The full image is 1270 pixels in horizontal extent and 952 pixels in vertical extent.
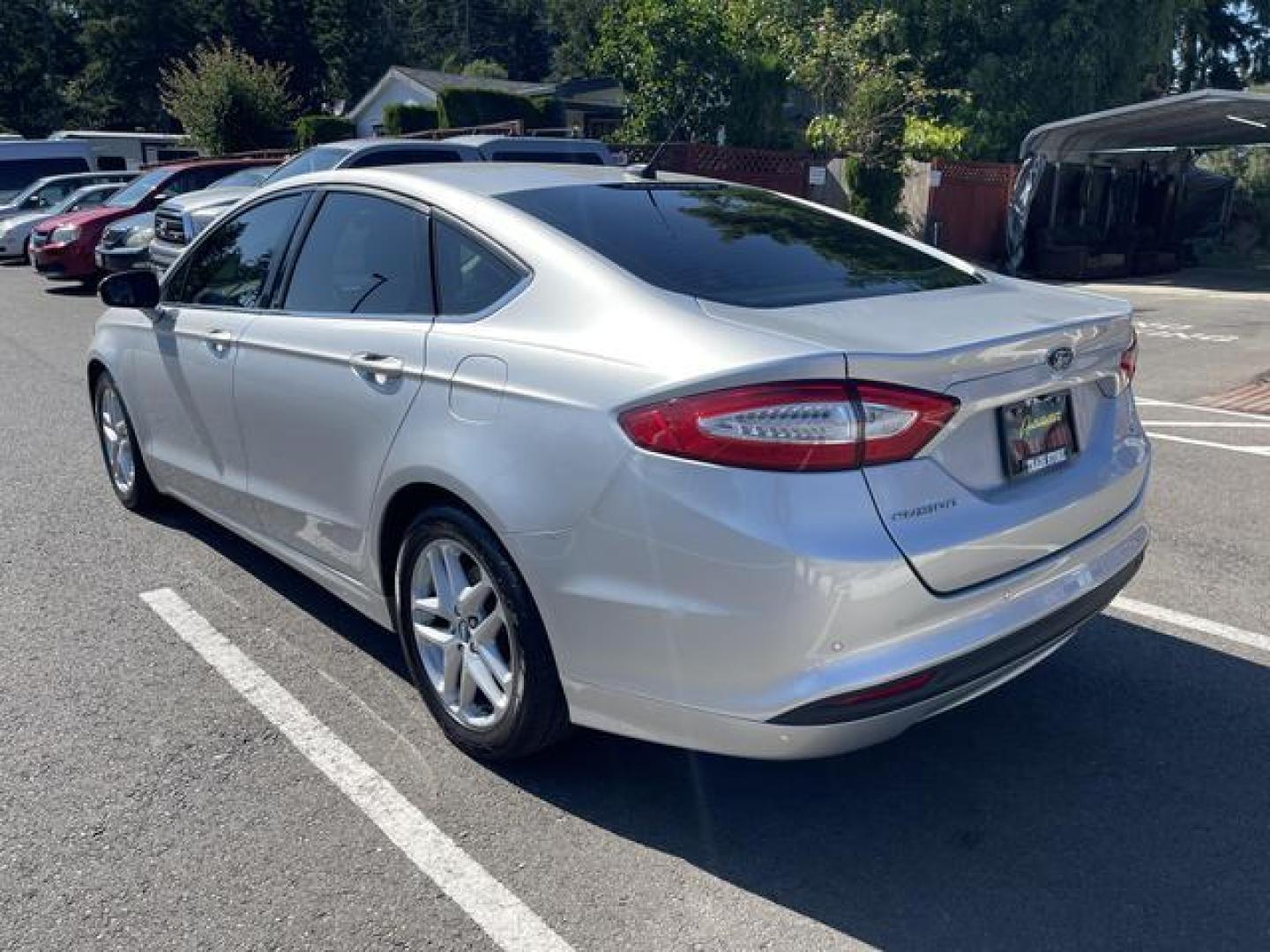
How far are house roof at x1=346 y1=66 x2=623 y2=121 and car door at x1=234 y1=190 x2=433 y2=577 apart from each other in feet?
116

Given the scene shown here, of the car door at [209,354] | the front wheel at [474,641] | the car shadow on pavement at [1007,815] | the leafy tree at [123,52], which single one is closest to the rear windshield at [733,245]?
the front wheel at [474,641]

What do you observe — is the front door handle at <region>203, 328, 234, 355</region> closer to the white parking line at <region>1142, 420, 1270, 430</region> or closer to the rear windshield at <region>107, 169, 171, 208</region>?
the white parking line at <region>1142, 420, 1270, 430</region>

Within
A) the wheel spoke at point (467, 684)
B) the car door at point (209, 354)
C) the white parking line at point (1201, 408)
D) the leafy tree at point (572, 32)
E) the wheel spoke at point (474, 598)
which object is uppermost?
the leafy tree at point (572, 32)

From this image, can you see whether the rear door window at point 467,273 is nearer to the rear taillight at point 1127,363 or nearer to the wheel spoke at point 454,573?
the wheel spoke at point 454,573

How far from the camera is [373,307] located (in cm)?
354

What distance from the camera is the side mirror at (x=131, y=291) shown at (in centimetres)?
474

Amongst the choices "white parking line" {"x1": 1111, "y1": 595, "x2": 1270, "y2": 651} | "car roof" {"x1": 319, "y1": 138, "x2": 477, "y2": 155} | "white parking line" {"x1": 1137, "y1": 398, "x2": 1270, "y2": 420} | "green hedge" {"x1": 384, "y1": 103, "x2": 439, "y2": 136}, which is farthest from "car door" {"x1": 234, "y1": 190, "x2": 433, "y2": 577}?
"green hedge" {"x1": 384, "y1": 103, "x2": 439, "y2": 136}

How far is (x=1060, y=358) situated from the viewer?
2.91 meters

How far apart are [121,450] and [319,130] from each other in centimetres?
2720

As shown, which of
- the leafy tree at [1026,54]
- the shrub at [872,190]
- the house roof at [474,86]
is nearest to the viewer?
the shrub at [872,190]

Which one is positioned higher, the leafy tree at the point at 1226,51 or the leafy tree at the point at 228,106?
the leafy tree at the point at 1226,51

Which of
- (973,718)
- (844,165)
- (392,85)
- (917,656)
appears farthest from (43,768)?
(392,85)

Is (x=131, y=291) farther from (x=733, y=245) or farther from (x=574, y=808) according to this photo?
(x=574, y=808)

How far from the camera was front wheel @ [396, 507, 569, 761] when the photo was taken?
2.96 m
